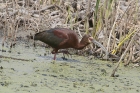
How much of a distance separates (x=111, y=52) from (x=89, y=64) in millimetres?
808

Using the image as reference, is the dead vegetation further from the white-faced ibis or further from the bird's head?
the white-faced ibis

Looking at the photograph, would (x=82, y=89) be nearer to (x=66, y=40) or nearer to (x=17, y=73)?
(x=17, y=73)

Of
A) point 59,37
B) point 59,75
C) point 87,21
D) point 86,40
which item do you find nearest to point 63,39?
point 59,37

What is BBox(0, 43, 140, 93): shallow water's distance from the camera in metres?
5.41

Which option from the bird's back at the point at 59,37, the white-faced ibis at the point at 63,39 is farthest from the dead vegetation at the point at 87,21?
the bird's back at the point at 59,37

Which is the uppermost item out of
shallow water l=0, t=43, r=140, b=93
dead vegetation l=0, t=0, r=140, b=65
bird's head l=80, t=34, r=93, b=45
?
dead vegetation l=0, t=0, r=140, b=65

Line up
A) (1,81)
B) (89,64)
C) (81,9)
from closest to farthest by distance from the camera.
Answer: (1,81) < (89,64) < (81,9)

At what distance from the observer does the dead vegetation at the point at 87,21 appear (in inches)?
317

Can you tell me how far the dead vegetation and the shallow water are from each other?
0.41 meters

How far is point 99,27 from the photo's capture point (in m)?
8.42

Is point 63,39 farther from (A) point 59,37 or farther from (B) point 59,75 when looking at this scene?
(B) point 59,75

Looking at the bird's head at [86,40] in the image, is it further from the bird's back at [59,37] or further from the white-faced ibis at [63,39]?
the bird's back at [59,37]

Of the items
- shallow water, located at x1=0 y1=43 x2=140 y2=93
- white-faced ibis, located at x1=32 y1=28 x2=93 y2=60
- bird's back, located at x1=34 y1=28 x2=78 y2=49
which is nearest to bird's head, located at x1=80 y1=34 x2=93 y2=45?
white-faced ibis, located at x1=32 y1=28 x2=93 y2=60

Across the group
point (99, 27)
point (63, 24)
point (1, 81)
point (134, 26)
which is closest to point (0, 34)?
point (63, 24)
